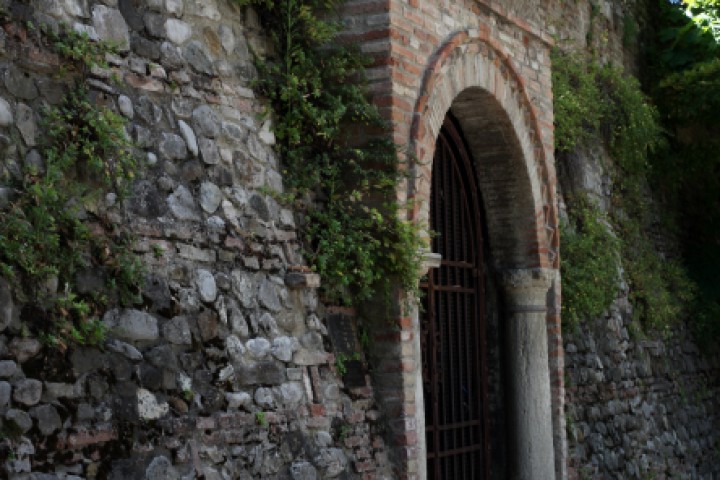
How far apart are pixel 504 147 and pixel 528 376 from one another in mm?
1574

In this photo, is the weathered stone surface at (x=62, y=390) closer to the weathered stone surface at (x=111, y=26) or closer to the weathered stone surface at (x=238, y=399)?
the weathered stone surface at (x=238, y=399)

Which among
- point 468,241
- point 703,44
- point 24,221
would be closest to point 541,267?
point 468,241

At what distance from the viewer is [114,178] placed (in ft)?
14.7

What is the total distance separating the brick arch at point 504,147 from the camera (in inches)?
272

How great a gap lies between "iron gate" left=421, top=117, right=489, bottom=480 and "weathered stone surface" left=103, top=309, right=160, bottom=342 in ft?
8.70

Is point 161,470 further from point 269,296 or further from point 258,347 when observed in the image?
point 269,296

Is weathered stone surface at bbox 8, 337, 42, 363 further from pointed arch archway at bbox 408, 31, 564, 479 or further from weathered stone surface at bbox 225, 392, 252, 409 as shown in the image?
pointed arch archway at bbox 408, 31, 564, 479

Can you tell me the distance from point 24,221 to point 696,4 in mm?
9469

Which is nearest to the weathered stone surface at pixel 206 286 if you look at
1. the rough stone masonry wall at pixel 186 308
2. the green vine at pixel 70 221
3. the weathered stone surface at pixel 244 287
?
the rough stone masonry wall at pixel 186 308

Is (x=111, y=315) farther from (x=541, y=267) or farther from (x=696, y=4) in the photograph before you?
(x=696, y=4)

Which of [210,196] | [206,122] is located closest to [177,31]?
[206,122]

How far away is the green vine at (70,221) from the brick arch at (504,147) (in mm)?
2637

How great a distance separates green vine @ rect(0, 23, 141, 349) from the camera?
3.95m

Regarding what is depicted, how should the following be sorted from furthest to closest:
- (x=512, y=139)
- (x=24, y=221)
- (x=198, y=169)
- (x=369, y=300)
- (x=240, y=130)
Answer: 1. (x=512, y=139)
2. (x=369, y=300)
3. (x=240, y=130)
4. (x=198, y=169)
5. (x=24, y=221)
